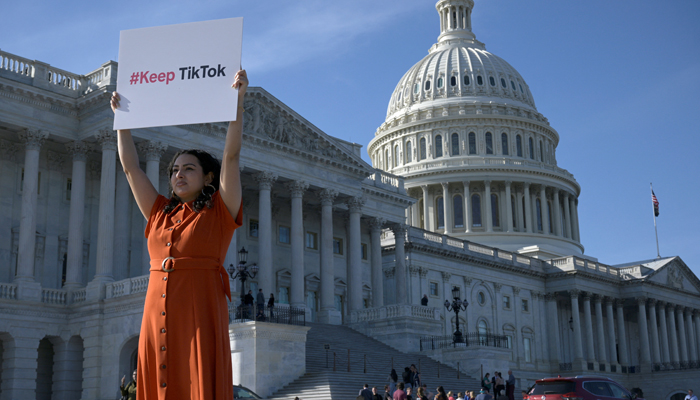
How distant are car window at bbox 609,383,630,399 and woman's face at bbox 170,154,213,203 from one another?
63.3 ft

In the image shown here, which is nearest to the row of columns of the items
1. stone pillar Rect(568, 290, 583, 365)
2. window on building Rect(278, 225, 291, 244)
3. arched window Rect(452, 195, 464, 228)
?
arched window Rect(452, 195, 464, 228)

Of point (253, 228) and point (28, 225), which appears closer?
point (28, 225)

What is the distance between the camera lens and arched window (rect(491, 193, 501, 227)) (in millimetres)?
98438

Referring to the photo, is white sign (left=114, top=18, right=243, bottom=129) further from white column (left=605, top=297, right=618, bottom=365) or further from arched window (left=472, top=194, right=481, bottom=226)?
arched window (left=472, top=194, right=481, bottom=226)

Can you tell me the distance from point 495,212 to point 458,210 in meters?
4.36

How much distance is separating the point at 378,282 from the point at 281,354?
2129 centimetres

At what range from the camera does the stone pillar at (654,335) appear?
88.2 m

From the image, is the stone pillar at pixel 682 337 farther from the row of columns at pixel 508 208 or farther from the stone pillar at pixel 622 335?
the row of columns at pixel 508 208

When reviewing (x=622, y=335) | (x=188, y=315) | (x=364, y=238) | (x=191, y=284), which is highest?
(x=364, y=238)

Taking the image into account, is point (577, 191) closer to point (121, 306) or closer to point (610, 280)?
point (610, 280)

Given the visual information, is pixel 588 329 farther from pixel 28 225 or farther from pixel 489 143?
pixel 28 225

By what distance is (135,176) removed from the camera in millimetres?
5680

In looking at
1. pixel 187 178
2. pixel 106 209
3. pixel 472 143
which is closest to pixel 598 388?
pixel 187 178

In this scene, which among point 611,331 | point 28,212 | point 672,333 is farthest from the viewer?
point 672,333
